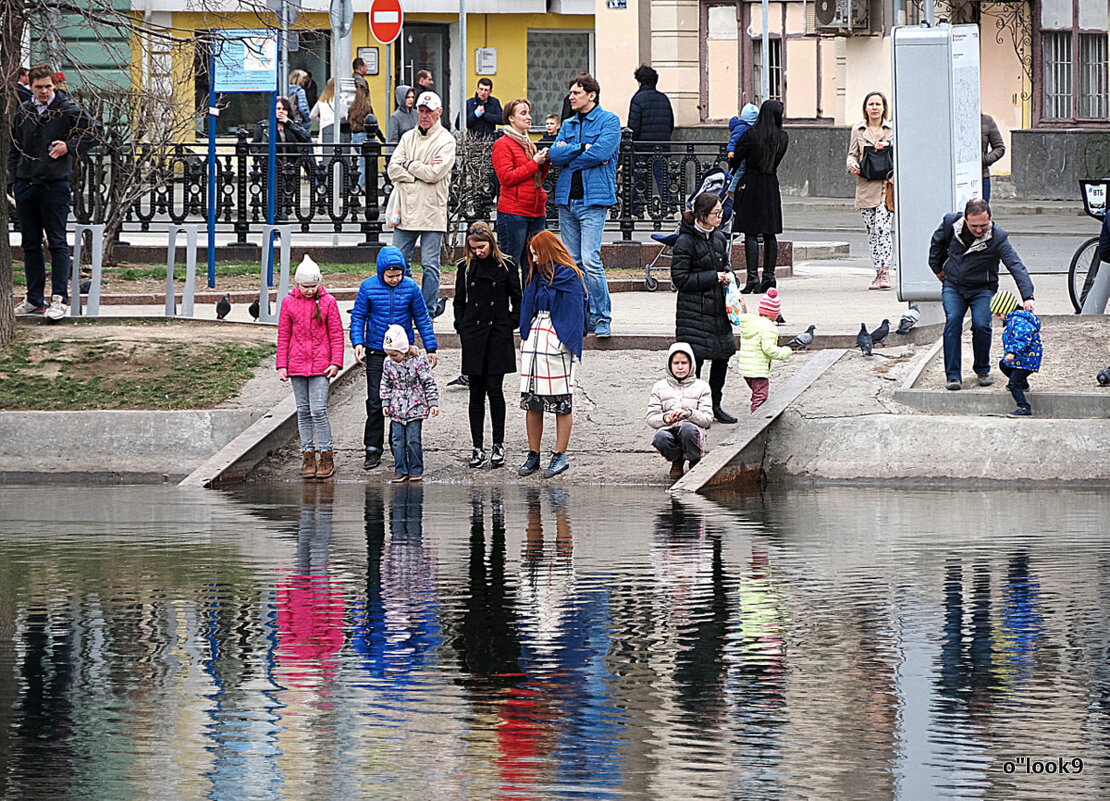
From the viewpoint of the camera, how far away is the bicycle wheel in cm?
1559

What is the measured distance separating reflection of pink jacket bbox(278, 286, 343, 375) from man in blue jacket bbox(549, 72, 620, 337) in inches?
90.8

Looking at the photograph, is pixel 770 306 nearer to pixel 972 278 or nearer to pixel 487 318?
pixel 972 278

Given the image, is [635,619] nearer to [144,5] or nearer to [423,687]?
[423,687]

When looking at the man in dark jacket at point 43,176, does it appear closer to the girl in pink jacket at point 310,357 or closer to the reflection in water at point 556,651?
the girl in pink jacket at point 310,357

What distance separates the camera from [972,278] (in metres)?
13.4

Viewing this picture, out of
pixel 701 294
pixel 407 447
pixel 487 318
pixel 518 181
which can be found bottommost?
pixel 407 447

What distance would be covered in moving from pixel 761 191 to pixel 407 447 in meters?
6.41

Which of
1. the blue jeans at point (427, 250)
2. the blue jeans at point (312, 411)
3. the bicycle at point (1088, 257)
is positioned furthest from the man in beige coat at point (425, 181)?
the bicycle at point (1088, 257)

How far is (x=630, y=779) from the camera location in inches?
236

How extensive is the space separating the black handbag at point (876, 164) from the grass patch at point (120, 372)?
6.20 m

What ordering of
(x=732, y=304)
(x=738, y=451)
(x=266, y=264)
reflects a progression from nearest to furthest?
(x=738, y=451) → (x=732, y=304) → (x=266, y=264)

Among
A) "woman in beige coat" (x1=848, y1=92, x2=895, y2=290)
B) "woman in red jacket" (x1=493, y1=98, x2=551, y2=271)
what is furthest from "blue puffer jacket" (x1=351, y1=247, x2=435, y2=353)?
"woman in beige coat" (x1=848, y1=92, x2=895, y2=290)

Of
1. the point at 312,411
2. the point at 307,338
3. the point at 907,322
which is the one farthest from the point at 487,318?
the point at 907,322

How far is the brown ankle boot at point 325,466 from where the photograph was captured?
1306 cm
